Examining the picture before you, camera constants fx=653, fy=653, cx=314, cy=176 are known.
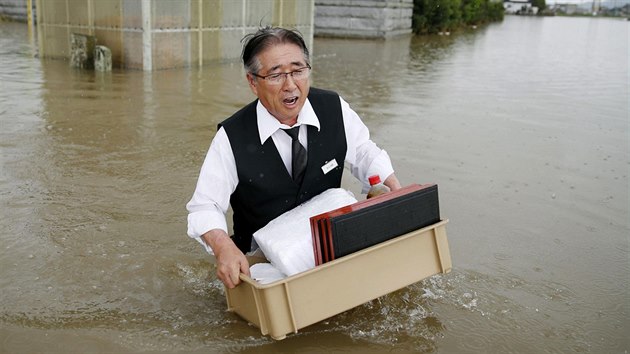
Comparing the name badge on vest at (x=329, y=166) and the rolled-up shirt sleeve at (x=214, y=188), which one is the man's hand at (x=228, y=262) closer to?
the rolled-up shirt sleeve at (x=214, y=188)

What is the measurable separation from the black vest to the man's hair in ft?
0.77

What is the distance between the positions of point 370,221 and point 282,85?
0.72m

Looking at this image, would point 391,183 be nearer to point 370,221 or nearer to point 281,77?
point 370,221

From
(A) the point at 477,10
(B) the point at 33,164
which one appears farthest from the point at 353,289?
(A) the point at 477,10

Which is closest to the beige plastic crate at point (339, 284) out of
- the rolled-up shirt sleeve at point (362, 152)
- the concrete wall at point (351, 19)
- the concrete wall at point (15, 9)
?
the rolled-up shirt sleeve at point (362, 152)

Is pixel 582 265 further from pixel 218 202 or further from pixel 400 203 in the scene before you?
pixel 218 202

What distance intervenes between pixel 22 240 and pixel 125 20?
793cm

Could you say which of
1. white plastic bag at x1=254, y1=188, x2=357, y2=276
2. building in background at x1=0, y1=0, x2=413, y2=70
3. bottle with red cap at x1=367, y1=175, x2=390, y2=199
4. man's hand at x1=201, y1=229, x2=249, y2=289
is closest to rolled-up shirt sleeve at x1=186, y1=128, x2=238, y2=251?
man's hand at x1=201, y1=229, x2=249, y2=289

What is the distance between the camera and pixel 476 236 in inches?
176

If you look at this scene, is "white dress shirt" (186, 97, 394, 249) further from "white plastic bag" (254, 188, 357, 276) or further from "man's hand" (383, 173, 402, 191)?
"man's hand" (383, 173, 402, 191)

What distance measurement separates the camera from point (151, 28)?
11180mm

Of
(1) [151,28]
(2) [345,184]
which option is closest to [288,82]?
(2) [345,184]

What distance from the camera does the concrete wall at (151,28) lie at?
11.2 meters

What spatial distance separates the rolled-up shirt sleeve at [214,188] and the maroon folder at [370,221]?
0.50 m
